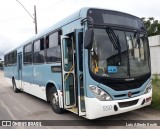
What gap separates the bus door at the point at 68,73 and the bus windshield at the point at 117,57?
1.10m

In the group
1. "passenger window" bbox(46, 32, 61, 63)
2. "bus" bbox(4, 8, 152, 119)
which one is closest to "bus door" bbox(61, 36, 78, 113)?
"bus" bbox(4, 8, 152, 119)

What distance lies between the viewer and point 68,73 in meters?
6.81

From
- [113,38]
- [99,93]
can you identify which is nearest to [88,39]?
[113,38]

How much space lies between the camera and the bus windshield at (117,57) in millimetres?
5871

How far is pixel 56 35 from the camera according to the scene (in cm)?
781

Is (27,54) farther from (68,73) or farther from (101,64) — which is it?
(101,64)

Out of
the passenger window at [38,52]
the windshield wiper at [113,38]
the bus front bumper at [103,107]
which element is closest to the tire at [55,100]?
the passenger window at [38,52]

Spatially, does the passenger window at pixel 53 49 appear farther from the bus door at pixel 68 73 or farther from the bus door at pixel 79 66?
the bus door at pixel 79 66

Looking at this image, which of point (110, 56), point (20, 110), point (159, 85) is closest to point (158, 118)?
point (110, 56)

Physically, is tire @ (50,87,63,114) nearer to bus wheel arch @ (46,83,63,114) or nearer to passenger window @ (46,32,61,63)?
bus wheel arch @ (46,83,63,114)

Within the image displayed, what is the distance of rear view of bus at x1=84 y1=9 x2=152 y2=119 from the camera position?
5738 millimetres

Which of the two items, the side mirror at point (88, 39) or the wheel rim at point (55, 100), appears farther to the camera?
the wheel rim at point (55, 100)

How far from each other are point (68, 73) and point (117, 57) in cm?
156

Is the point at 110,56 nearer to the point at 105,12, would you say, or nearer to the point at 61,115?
the point at 105,12
